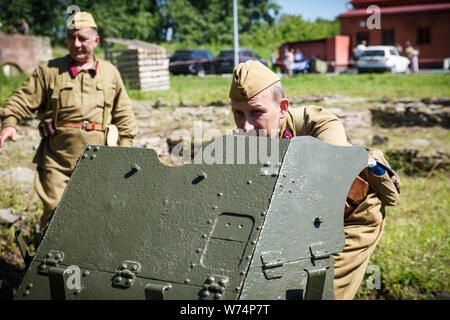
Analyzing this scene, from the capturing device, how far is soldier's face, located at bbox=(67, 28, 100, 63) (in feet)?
13.3

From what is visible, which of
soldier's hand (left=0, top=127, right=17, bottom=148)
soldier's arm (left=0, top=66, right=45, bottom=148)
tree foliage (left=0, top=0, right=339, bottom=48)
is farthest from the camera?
tree foliage (left=0, top=0, right=339, bottom=48)

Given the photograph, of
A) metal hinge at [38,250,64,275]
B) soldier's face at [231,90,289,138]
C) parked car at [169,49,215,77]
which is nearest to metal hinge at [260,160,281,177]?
soldier's face at [231,90,289,138]

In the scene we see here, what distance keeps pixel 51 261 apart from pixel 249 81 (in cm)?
120

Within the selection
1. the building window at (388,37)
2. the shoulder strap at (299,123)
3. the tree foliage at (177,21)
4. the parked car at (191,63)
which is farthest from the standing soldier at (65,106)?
the building window at (388,37)

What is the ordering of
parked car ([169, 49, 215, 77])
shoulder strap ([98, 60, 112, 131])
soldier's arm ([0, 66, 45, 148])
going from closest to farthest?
soldier's arm ([0, 66, 45, 148])
shoulder strap ([98, 60, 112, 131])
parked car ([169, 49, 215, 77])

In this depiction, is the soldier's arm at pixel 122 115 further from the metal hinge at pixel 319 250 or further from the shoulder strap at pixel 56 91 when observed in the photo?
the metal hinge at pixel 319 250

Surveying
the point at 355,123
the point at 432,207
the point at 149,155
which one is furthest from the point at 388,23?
the point at 149,155

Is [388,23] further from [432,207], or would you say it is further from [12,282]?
[12,282]

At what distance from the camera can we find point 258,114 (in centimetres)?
244

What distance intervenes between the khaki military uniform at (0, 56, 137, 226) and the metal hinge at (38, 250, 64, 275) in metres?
1.90

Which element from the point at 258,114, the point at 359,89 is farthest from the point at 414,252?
the point at 359,89

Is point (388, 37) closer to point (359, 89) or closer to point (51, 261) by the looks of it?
point (359, 89)

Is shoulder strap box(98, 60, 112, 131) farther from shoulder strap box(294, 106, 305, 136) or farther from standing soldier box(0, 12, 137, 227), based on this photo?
shoulder strap box(294, 106, 305, 136)

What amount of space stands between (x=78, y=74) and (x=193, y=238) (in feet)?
8.70
